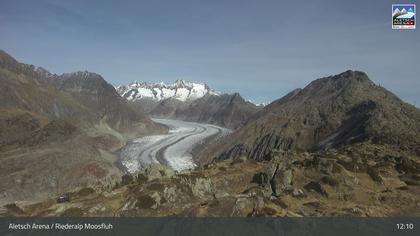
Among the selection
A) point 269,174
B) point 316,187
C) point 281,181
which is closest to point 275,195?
point 281,181

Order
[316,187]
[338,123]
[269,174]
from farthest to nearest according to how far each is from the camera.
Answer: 1. [338,123]
2. [269,174]
3. [316,187]

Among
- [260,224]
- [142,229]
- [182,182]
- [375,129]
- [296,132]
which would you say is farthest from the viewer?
[296,132]

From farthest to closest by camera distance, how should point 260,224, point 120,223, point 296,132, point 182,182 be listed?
1. point 296,132
2. point 182,182
3. point 120,223
4. point 260,224

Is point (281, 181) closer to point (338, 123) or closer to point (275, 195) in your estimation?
point (275, 195)

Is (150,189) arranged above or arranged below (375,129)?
below

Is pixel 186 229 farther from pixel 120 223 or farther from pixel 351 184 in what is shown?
pixel 351 184

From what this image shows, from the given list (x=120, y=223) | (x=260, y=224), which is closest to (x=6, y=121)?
(x=120, y=223)

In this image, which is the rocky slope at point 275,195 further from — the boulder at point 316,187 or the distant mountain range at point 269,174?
the distant mountain range at point 269,174

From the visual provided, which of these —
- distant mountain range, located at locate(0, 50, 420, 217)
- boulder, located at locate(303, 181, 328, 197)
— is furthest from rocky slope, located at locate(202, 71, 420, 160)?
boulder, located at locate(303, 181, 328, 197)
